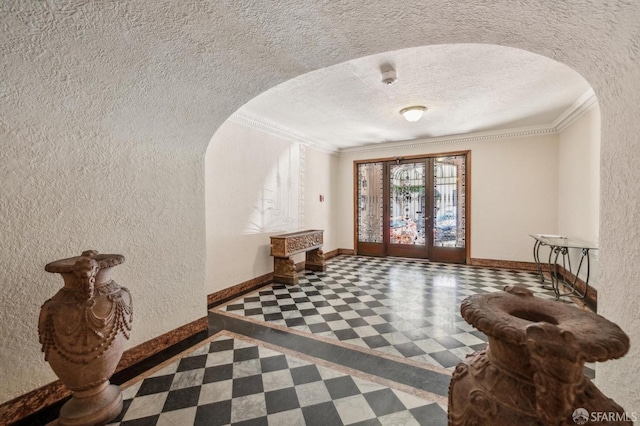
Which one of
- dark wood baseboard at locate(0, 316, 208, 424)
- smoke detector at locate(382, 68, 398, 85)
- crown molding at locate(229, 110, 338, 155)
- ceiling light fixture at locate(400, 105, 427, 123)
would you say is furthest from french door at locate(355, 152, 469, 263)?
dark wood baseboard at locate(0, 316, 208, 424)

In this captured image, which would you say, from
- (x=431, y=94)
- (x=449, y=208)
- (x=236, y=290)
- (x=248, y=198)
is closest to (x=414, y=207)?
(x=449, y=208)

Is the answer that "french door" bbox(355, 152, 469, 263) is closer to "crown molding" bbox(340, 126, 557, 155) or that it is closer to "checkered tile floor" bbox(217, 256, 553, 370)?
"crown molding" bbox(340, 126, 557, 155)

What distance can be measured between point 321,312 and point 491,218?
4.44 meters

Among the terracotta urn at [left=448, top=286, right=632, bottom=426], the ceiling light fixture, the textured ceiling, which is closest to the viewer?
the terracotta urn at [left=448, top=286, right=632, bottom=426]

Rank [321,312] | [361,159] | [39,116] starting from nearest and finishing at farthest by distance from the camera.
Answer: [39,116] < [321,312] < [361,159]

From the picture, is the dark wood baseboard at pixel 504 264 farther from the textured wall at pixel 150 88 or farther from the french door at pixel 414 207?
the textured wall at pixel 150 88

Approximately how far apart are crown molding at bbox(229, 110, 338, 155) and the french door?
1.77 m

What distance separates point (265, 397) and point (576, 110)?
5.61 meters

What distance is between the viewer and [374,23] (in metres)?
1.59

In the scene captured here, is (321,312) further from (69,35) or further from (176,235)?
(69,35)

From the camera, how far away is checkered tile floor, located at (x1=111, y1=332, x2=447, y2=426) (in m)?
1.68

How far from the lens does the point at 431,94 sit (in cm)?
360

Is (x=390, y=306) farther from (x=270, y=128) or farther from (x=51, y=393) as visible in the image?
(x=270, y=128)

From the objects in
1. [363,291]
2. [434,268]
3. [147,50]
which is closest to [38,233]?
[147,50]
